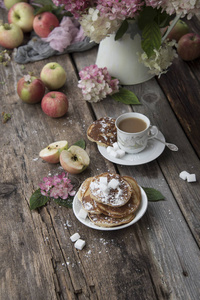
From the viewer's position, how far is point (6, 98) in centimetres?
215

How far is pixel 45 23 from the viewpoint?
2.39m

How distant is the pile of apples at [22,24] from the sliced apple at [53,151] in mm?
969

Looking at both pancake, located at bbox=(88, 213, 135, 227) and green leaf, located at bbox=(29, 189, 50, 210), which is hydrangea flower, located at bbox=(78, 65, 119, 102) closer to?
green leaf, located at bbox=(29, 189, 50, 210)

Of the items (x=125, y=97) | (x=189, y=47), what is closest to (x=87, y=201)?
(x=125, y=97)

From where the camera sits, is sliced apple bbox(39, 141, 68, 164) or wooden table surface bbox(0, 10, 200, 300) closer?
wooden table surface bbox(0, 10, 200, 300)

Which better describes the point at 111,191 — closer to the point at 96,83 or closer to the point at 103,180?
the point at 103,180

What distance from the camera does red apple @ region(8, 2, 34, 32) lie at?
2.50 meters

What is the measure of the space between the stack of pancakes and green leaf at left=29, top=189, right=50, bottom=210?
0.61 feet

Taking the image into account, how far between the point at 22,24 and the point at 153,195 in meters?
1.57

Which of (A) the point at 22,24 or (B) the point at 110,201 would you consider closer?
(B) the point at 110,201

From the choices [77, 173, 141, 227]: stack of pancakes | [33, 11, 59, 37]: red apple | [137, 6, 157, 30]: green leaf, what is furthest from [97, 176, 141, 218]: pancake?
[33, 11, 59, 37]: red apple

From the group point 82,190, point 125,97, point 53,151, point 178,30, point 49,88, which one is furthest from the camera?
point 178,30

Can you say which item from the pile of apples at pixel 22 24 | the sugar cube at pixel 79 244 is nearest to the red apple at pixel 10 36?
the pile of apples at pixel 22 24

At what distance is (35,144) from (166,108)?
0.71 m
